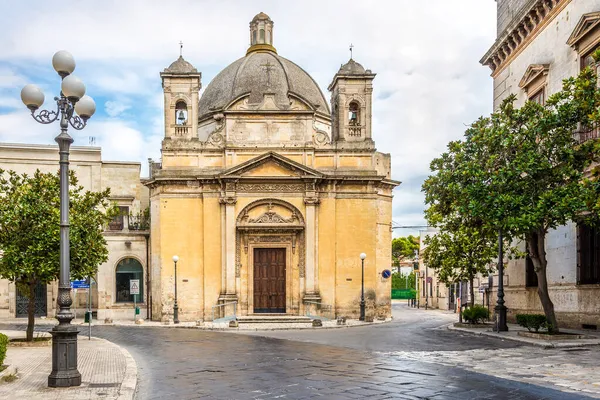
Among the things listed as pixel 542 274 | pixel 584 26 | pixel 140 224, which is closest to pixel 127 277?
pixel 140 224

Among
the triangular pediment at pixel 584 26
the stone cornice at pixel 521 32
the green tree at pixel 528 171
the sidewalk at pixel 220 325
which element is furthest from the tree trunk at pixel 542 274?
the sidewalk at pixel 220 325

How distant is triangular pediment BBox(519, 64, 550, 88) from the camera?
26.5 metres

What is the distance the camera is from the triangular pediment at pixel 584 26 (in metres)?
22.0

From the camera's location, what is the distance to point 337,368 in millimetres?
14516

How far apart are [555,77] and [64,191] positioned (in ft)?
64.6

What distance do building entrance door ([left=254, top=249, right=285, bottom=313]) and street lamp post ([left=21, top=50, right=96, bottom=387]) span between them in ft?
73.4

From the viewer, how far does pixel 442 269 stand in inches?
1202

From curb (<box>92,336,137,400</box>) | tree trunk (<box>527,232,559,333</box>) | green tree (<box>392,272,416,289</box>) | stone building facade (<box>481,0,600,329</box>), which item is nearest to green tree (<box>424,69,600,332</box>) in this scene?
tree trunk (<box>527,232,559,333</box>)

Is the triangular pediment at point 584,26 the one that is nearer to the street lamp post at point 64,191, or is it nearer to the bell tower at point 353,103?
the bell tower at point 353,103

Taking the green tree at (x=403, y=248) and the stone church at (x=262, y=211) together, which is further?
the green tree at (x=403, y=248)

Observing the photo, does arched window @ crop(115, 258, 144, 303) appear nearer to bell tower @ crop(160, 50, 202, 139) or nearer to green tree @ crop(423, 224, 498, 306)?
bell tower @ crop(160, 50, 202, 139)

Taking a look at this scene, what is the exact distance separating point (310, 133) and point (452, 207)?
13102 millimetres

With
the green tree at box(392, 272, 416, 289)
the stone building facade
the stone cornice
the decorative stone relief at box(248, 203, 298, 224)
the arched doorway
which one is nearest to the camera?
the stone building facade

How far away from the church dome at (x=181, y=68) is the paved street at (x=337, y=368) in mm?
16595
